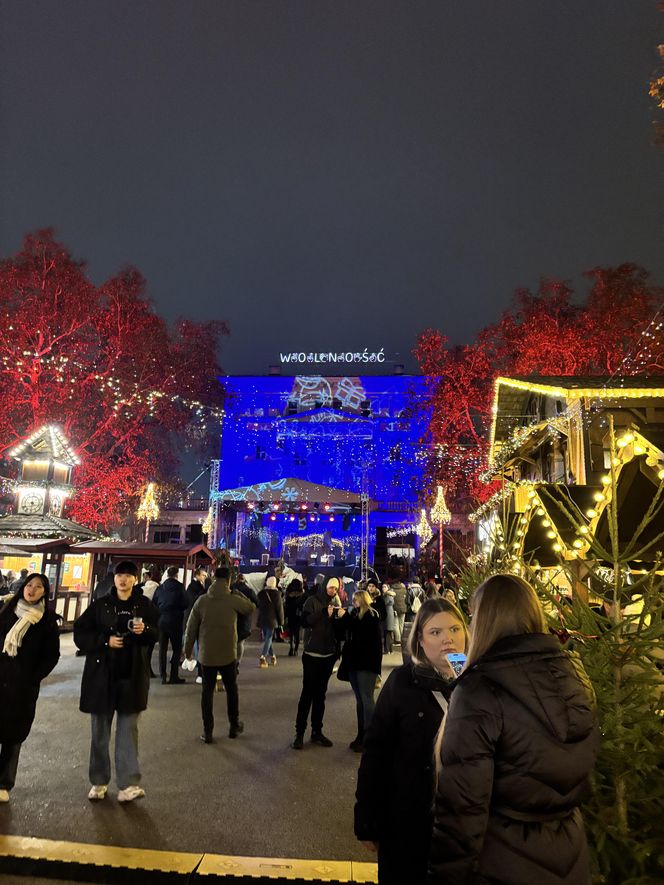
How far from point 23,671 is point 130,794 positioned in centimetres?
138

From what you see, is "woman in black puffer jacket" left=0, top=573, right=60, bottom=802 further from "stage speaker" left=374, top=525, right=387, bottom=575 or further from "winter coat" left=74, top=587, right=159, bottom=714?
"stage speaker" left=374, top=525, right=387, bottom=575

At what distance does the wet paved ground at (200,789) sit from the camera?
403 cm

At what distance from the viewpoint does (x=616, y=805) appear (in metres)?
2.99

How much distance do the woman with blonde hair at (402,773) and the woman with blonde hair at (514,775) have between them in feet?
1.67

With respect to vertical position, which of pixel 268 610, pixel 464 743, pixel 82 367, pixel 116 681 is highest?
pixel 82 367

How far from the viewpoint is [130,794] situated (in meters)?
4.62

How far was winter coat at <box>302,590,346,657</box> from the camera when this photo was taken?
6.66 metres

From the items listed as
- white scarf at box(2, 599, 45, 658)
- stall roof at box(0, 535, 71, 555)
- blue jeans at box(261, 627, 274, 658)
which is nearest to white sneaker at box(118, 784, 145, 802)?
white scarf at box(2, 599, 45, 658)

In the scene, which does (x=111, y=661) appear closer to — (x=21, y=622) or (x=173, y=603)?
(x=21, y=622)

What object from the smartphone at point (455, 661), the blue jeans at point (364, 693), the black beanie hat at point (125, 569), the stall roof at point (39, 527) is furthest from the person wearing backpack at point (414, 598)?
the smartphone at point (455, 661)

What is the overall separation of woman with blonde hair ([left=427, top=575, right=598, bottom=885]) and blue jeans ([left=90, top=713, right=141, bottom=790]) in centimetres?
372

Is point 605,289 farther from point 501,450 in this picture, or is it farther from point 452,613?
point 452,613

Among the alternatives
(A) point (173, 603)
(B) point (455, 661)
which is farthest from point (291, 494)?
(B) point (455, 661)

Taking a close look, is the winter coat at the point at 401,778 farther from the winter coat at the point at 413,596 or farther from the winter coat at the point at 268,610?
the winter coat at the point at 413,596
